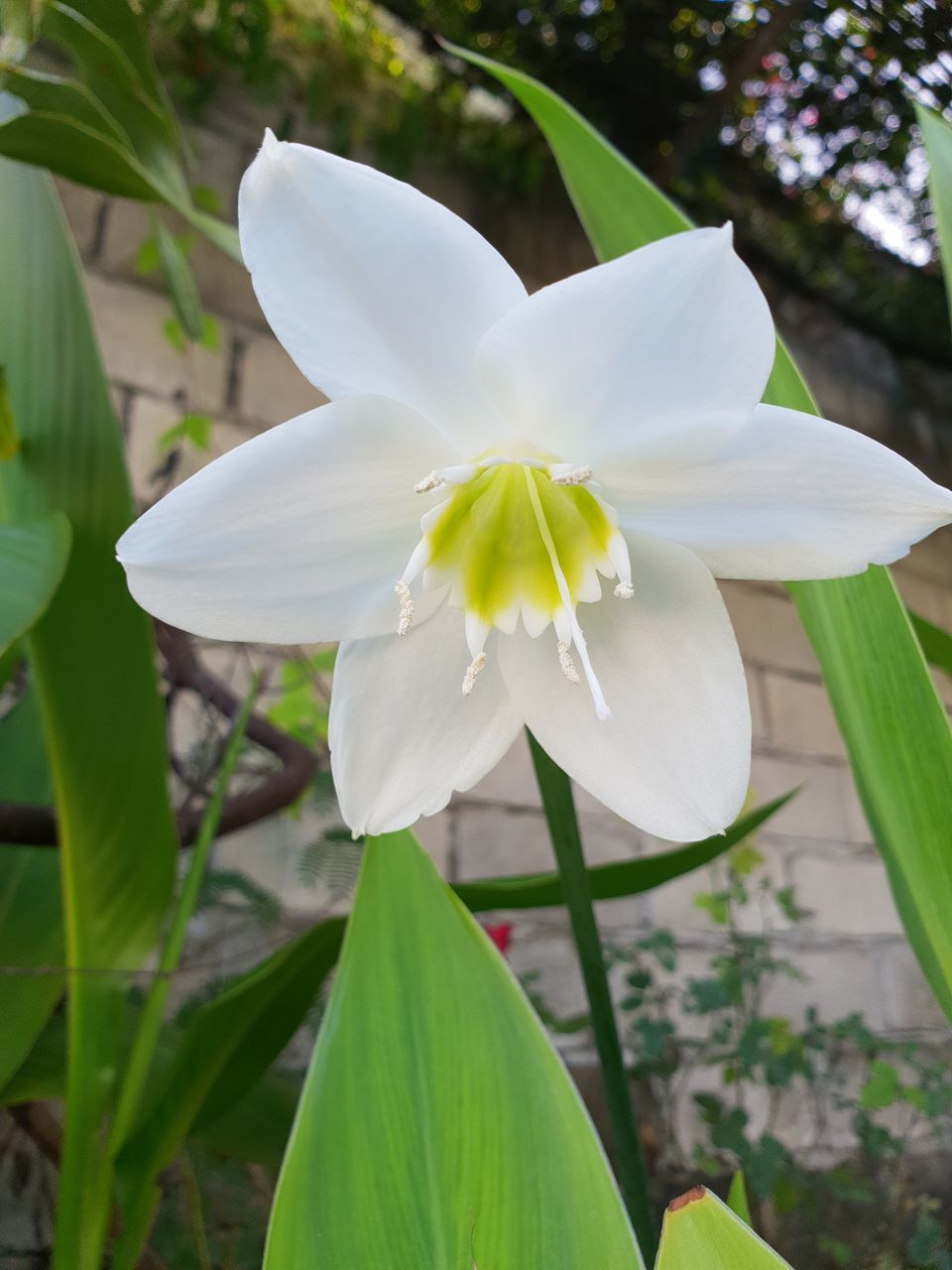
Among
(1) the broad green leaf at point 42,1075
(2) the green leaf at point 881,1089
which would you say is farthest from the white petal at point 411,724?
(2) the green leaf at point 881,1089

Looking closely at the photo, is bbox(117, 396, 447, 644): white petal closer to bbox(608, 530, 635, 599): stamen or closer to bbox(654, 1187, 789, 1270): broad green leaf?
bbox(608, 530, 635, 599): stamen

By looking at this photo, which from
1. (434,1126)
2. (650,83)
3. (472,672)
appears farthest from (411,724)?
(650,83)

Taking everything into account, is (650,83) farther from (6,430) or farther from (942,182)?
(6,430)

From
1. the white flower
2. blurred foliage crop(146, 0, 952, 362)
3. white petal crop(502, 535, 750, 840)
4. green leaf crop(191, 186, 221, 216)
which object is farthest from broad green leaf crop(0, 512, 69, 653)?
blurred foliage crop(146, 0, 952, 362)

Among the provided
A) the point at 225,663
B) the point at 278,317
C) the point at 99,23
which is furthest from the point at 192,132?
the point at 278,317

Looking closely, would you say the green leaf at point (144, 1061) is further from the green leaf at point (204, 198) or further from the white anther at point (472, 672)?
the green leaf at point (204, 198)

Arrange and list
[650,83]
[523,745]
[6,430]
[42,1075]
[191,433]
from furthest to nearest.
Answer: [650,83] < [523,745] < [191,433] < [42,1075] < [6,430]

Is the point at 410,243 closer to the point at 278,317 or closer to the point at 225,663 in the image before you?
the point at 278,317

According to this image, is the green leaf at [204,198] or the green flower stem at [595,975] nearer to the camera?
the green flower stem at [595,975]
